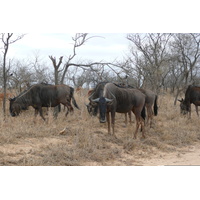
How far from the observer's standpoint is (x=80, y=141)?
6.95 metres

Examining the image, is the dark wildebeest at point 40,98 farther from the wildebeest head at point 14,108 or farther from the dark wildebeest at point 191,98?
the dark wildebeest at point 191,98

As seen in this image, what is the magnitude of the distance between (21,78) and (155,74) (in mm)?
5853

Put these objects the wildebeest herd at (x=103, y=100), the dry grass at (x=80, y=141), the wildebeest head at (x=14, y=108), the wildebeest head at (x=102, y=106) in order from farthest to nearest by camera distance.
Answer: the wildebeest head at (x=14, y=108), the wildebeest herd at (x=103, y=100), the wildebeest head at (x=102, y=106), the dry grass at (x=80, y=141)

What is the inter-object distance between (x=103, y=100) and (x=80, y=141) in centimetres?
117

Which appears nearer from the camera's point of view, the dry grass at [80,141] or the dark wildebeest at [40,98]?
the dry grass at [80,141]

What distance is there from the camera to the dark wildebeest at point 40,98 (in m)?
9.45

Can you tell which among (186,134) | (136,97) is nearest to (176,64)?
(186,134)

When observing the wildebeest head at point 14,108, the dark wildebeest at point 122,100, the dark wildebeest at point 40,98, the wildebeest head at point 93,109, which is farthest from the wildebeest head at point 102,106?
the wildebeest head at point 14,108

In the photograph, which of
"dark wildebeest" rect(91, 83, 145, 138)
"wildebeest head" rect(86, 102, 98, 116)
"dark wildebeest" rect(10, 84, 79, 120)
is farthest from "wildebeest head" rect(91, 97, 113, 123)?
"dark wildebeest" rect(10, 84, 79, 120)

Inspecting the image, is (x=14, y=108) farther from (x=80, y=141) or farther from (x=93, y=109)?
(x=80, y=141)

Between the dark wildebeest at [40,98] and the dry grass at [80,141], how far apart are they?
1.34ft

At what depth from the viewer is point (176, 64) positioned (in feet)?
57.2

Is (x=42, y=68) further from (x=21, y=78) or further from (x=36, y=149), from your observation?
(x=36, y=149)

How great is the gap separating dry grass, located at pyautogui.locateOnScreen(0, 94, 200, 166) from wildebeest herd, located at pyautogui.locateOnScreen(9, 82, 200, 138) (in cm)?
43
